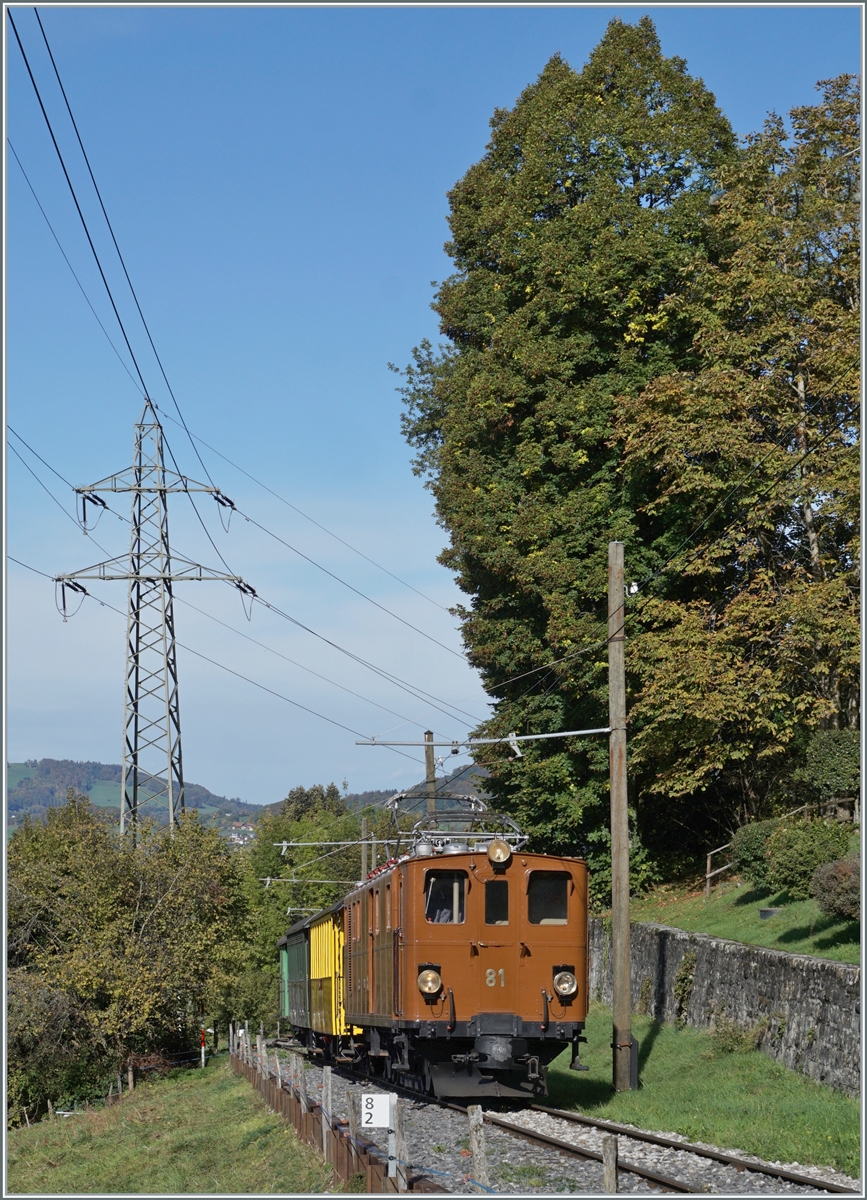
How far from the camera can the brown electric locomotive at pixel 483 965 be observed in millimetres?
16938

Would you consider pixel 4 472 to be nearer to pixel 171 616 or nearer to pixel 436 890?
pixel 436 890

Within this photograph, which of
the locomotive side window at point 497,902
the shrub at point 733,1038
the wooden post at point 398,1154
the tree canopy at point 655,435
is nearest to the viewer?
the wooden post at point 398,1154

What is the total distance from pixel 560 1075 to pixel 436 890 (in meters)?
6.02

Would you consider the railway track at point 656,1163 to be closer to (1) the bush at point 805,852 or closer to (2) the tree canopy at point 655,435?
(1) the bush at point 805,852

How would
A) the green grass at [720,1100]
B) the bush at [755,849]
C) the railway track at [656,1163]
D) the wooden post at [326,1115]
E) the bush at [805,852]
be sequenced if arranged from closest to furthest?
the railway track at [656,1163] < the green grass at [720,1100] < the wooden post at [326,1115] < the bush at [805,852] < the bush at [755,849]

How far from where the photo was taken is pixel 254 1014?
192 ft

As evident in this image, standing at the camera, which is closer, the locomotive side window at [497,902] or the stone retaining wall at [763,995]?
the stone retaining wall at [763,995]

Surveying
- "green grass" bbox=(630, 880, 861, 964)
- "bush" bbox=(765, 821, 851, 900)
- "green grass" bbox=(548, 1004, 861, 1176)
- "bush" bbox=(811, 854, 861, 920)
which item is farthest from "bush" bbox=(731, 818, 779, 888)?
"bush" bbox=(811, 854, 861, 920)

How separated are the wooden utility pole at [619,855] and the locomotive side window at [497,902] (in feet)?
9.23

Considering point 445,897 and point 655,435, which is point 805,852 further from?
point 655,435

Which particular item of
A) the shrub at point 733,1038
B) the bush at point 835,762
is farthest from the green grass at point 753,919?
the bush at point 835,762

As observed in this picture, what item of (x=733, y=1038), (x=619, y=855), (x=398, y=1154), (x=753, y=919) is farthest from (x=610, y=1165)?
(x=753, y=919)

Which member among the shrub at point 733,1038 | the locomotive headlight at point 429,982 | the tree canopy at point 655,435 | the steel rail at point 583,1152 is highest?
the tree canopy at point 655,435

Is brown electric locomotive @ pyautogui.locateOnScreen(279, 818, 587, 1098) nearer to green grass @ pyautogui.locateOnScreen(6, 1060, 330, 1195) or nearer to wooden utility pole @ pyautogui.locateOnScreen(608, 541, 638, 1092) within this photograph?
wooden utility pole @ pyautogui.locateOnScreen(608, 541, 638, 1092)
